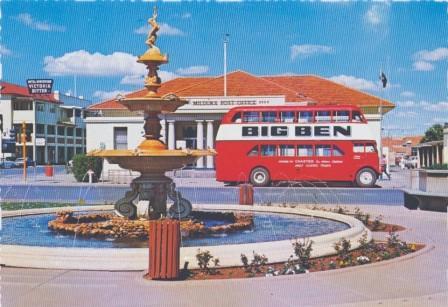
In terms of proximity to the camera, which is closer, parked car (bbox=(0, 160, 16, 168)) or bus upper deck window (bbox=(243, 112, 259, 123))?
bus upper deck window (bbox=(243, 112, 259, 123))

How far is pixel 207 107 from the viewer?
52.6m

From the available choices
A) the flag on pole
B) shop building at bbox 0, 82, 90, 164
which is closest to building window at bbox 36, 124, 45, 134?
shop building at bbox 0, 82, 90, 164

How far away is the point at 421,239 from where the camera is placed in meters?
14.8

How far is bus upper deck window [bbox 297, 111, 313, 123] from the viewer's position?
38656mm

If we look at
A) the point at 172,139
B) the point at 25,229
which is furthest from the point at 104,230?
the point at 172,139

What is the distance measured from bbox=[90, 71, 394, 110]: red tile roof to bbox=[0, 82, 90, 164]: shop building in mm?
25321

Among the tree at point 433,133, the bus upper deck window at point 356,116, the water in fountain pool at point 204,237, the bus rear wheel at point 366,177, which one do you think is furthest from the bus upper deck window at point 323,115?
the tree at point 433,133

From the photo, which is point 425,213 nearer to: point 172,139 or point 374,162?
point 374,162

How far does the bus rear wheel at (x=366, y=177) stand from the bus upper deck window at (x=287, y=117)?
17.6 feet

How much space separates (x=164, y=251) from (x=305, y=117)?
2989 centimetres

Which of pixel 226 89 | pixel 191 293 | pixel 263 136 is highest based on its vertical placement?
pixel 226 89

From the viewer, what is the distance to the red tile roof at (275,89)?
55.2m

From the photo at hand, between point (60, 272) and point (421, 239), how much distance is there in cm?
857

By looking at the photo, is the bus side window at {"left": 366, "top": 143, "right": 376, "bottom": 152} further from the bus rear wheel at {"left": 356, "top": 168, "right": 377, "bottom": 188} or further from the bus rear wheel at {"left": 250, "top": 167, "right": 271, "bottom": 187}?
the bus rear wheel at {"left": 250, "top": 167, "right": 271, "bottom": 187}
